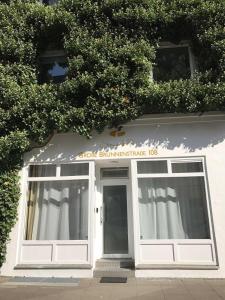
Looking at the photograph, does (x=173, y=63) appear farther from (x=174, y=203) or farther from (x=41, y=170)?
(x=41, y=170)

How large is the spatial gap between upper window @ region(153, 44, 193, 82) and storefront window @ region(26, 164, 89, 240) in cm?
380

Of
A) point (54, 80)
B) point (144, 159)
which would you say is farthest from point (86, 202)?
point (54, 80)

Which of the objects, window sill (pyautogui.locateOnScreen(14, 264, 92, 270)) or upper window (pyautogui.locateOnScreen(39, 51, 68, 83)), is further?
upper window (pyautogui.locateOnScreen(39, 51, 68, 83))

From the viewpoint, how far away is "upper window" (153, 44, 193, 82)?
984 centimetres

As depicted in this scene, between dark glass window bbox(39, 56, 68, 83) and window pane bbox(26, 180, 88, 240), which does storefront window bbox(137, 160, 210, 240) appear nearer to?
window pane bbox(26, 180, 88, 240)

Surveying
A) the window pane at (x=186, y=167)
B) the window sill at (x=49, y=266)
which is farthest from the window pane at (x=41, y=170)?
the window pane at (x=186, y=167)

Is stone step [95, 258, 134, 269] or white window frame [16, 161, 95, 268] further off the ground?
white window frame [16, 161, 95, 268]

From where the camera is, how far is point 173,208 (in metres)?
8.85

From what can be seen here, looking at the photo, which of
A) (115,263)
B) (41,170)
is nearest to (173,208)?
(115,263)

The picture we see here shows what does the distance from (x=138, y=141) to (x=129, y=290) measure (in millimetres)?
3972

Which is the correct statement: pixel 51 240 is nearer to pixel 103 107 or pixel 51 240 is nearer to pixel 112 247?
pixel 112 247

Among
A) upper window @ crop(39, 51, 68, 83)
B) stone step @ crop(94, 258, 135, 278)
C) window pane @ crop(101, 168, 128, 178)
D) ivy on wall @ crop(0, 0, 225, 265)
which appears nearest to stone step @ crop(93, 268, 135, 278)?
stone step @ crop(94, 258, 135, 278)

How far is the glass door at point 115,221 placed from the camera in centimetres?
934

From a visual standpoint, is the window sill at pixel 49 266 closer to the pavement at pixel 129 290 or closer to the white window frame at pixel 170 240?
the pavement at pixel 129 290
